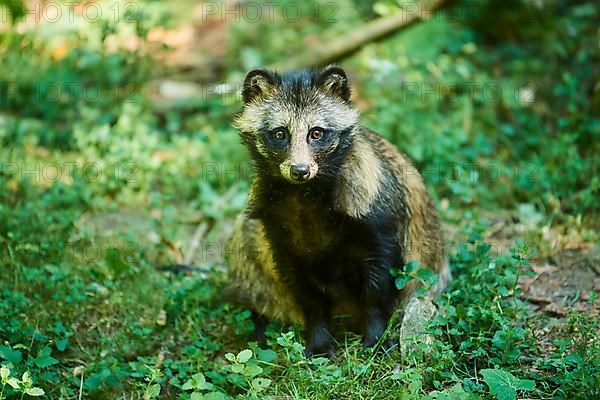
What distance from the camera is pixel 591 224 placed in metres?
6.94

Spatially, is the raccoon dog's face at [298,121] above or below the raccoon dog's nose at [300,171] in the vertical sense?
above

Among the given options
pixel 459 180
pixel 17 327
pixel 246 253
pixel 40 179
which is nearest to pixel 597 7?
pixel 459 180

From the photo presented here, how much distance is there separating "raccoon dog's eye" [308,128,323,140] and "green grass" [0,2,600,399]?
4.20 ft

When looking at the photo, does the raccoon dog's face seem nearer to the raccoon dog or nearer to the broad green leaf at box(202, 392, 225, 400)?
the raccoon dog

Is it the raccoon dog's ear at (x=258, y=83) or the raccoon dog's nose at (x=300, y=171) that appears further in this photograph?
the raccoon dog's ear at (x=258, y=83)

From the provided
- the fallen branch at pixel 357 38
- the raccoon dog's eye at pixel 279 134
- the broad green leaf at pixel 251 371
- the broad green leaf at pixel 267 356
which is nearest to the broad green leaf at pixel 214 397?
the broad green leaf at pixel 251 371

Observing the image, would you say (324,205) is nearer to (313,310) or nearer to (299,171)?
(299,171)

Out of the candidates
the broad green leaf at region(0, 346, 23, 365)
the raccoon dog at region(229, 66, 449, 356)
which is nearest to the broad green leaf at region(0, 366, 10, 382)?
the broad green leaf at region(0, 346, 23, 365)

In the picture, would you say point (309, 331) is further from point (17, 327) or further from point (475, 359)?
point (17, 327)

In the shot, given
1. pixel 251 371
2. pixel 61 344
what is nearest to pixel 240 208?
pixel 61 344

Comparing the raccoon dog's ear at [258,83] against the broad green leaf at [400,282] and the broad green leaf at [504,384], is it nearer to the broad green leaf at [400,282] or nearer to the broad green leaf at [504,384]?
the broad green leaf at [400,282]

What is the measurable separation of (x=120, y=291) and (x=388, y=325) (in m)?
2.19

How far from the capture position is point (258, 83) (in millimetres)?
5672

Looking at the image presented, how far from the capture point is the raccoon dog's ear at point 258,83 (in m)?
5.60
